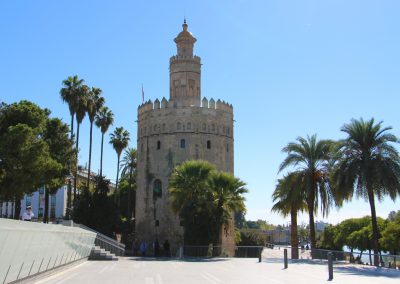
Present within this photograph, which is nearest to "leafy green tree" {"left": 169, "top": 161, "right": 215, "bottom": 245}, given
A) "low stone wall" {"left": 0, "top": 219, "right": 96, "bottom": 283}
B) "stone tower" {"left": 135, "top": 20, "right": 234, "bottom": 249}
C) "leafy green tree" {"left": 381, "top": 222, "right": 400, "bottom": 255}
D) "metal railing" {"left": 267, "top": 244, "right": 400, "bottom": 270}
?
"metal railing" {"left": 267, "top": 244, "right": 400, "bottom": 270}

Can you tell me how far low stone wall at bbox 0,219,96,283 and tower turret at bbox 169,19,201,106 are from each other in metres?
27.7

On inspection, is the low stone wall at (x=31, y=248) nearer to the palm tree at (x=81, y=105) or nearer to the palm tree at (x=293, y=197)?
the palm tree at (x=293, y=197)

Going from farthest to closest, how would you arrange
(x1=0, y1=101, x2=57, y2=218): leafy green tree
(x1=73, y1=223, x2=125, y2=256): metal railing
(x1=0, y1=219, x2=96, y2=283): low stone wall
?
1. (x1=73, y1=223, x2=125, y2=256): metal railing
2. (x1=0, y1=101, x2=57, y2=218): leafy green tree
3. (x1=0, y1=219, x2=96, y2=283): low stone wall

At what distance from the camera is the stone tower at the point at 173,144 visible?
43406 millimetres

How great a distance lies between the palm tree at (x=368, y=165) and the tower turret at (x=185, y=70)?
23.5 meters

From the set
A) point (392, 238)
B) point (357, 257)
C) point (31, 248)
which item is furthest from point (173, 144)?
point (31, 248)

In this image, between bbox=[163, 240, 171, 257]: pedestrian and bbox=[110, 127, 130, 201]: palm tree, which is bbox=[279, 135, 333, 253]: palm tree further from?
bbox=[110, 127, 130, 201]: palm tree

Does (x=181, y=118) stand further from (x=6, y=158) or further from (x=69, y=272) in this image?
(x=69, y=272)

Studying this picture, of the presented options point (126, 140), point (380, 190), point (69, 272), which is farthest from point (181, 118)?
point (69, 272)

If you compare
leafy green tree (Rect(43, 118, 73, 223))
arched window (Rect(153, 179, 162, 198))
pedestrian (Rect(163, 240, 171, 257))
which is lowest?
pedestrian (Rect(163, 240, 171, 257))

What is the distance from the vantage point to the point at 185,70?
45.9 m

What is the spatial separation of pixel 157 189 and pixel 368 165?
23788 mm

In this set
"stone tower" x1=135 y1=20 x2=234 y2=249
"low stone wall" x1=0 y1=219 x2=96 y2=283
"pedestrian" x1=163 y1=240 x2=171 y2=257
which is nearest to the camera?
"low stone wall" x1=0 y1=219 x2=96 y2=283

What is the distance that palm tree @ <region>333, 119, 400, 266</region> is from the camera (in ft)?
75.9
